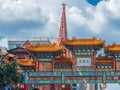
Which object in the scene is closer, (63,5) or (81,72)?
(81,72)

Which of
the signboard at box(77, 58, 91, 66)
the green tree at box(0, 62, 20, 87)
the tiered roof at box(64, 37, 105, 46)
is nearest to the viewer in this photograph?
the green tree at box(0, 62, 20, 87)

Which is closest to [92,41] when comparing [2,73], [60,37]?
[2,73]

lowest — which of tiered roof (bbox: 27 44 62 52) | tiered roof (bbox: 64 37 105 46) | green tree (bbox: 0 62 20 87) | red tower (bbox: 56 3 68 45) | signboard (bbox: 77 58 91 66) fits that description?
green tree (bbox: 0 62 20 87)

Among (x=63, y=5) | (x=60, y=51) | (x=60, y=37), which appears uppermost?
(x=63, y=5)

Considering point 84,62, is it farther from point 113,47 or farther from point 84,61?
point 113,47

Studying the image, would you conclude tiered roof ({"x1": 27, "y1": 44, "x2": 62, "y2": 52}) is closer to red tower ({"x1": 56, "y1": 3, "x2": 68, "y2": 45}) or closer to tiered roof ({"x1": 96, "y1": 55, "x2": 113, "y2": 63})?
tiered roof ({"x1": 96, "y1": 55, "x2": 113, "y2": 63})

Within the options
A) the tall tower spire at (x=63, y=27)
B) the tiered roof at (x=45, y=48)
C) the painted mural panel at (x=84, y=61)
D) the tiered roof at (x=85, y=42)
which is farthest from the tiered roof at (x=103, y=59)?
the tall tower spire at (x=63, y=27)

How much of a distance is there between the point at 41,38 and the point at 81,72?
6235cm

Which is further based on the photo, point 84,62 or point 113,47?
point 113,47

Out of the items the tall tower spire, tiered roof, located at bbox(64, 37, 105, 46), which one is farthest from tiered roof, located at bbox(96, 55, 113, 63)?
the tall tower spire

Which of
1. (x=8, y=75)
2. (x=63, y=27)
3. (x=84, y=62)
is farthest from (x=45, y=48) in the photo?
(x=63, y=27)

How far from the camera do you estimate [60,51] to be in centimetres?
5066

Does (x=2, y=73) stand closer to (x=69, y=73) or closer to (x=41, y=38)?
(x=69, y=73)

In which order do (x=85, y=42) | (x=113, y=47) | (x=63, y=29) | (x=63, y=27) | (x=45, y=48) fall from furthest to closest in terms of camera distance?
(x=63, y=27) → (x=63, y=29) → (x=45, y=48) → (x=113, y=47) → (x=85, y=42)
